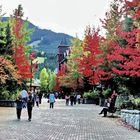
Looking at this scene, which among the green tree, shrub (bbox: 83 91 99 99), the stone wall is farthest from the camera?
the green tree

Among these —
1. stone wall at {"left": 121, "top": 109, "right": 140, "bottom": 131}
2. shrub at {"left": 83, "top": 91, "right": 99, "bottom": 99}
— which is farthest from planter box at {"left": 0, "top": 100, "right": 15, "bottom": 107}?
shrub at {"left": 83, "top": 91, "right": 99, "bottom": 99}

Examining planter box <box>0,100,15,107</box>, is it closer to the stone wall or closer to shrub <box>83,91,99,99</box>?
the stone wall

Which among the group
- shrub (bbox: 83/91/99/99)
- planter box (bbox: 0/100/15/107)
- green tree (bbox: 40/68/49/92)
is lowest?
planter box (bbox: 0/100/15/107)

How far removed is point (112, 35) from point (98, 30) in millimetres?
14153

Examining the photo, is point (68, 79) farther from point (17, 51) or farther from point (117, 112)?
point (117, 112)

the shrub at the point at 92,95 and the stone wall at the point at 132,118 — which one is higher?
the shrub at the point at 92,95

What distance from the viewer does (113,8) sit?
5694 centimetres

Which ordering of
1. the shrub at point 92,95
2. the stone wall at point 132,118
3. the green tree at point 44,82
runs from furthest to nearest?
the green tree at point 44,82
the shrub at point 92,95
the stone wall at point 132,118

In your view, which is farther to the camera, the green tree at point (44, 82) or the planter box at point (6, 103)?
the green tree at point (44, 82)

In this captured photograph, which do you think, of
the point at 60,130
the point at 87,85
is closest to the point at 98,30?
the point at 87,85

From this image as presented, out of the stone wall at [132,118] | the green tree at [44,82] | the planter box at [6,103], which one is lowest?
the stone wall at [132,118]

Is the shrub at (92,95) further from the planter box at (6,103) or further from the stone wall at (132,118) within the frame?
the stone wall at (132,118)

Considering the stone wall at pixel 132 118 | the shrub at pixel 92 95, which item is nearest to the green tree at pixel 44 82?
the shrub at pixel 92 95

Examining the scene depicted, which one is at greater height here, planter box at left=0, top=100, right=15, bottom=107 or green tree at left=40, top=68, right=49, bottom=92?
green tree at left=40, top=68, right=49, bottom=92
